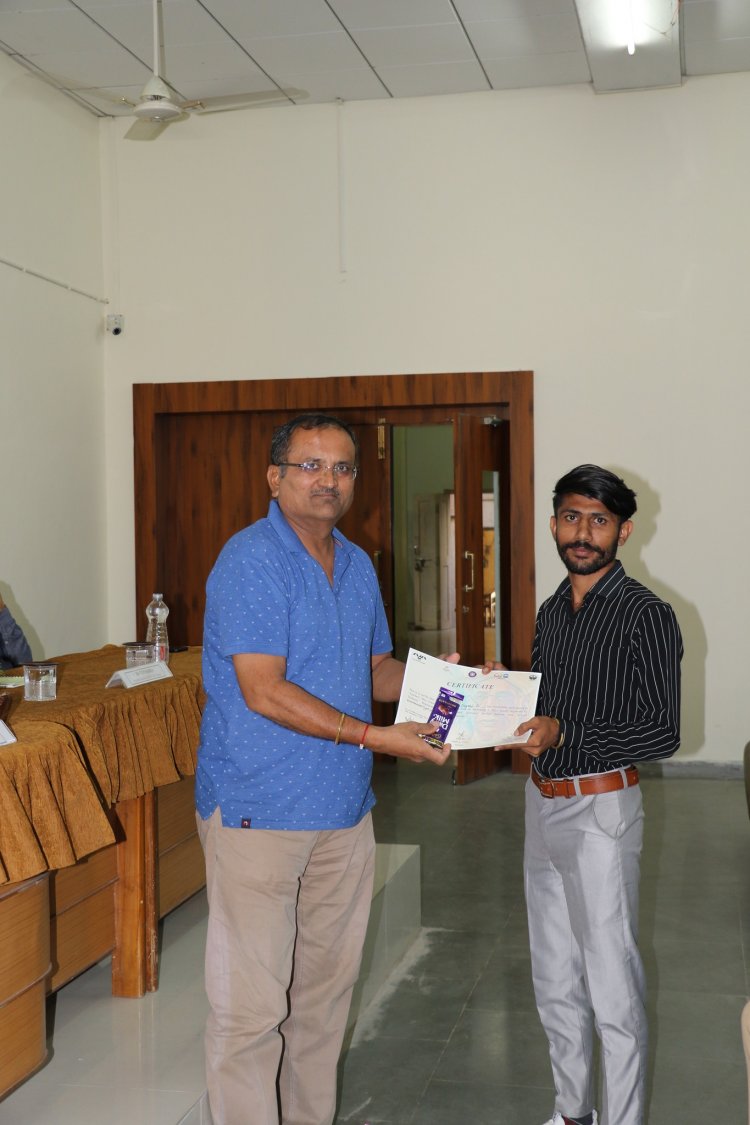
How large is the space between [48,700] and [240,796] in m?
1.16

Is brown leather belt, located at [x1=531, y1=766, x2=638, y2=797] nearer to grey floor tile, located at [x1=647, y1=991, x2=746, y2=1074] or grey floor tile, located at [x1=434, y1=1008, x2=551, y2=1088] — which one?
grey floor tile, located at [x1=434, y1=1008, x2=551, y2=1088]

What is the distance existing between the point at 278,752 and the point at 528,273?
5.29 meters

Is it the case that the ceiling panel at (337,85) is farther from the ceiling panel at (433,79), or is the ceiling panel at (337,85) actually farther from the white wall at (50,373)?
the white wall at (50,373)

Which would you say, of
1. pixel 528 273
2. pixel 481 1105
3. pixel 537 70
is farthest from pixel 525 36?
Answer: pixel 481 1105

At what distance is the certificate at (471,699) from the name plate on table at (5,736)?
97cm

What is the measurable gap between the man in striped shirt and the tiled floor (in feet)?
1.84

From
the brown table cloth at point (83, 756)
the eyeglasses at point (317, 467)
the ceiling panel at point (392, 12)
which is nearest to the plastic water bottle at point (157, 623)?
the brown table cloth at point (83, 756)

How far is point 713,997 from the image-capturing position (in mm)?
3768

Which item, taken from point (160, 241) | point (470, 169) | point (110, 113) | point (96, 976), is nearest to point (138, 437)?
point (160, 241)

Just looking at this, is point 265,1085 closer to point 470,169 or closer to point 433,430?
point 470,169

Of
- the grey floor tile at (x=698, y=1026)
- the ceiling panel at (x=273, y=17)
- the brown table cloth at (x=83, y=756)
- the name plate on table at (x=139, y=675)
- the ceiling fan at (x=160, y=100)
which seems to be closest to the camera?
the brown table cloth at (x=83, y=756)

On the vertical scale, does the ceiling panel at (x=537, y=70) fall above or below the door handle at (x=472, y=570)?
above

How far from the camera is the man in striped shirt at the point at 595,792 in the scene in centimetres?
250

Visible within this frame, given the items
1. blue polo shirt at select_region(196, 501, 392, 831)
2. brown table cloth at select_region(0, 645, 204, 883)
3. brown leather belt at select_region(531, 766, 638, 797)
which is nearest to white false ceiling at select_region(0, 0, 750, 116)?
brown table cloth at select_region(0, 645, 204, 883)
